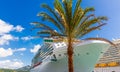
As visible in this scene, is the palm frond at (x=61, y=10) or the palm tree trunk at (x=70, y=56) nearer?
the palm tree trunk at (x=70, y=56)

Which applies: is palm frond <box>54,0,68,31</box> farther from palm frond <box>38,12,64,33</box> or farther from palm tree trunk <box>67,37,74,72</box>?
palm tree trunk <box>67,37,74,72</box>

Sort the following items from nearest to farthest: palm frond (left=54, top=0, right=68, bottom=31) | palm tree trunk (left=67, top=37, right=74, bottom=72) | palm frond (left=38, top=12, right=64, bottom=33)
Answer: palm tree trunk (left=67, top=37, right=74, bottom=72), palm frond (left=54, top=0, right=68, bottom=31), palm frond (left=38, top=12, right=64, bottom=33)

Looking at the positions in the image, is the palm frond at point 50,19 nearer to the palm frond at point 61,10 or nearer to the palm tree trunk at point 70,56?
the palm frond at point 61,10

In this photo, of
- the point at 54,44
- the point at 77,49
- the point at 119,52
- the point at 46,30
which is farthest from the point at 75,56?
the point at 119,52

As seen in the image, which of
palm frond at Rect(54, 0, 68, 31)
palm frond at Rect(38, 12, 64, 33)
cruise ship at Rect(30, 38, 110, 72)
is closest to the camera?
palm frond at Rect(54, 0, 68, 31)

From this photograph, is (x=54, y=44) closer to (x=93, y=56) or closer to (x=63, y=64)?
(x=63, y=64)

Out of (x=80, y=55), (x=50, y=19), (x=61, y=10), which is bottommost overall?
(x=80, y=55)

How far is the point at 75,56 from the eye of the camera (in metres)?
30.0

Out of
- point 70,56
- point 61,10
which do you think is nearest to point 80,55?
point 70,56

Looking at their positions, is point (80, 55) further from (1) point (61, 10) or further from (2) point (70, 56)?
(1) point (61, 10)

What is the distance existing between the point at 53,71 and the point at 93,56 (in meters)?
6.20

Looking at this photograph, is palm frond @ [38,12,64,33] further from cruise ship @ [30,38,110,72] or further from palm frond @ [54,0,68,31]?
cruise ship @ [30,38,110,72]

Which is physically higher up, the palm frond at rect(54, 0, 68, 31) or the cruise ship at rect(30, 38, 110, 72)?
the palm frond at rect(54, 0, 68, 31)

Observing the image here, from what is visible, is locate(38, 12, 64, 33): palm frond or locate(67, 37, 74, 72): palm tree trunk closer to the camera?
locate(67, 37, 74, 72): palm tree trunk
